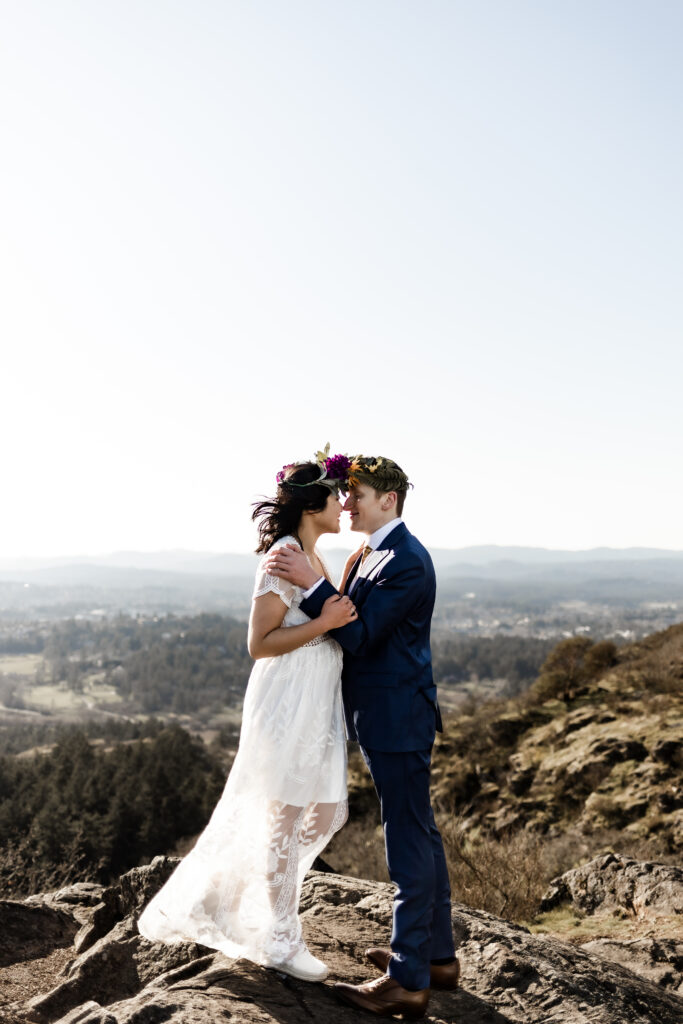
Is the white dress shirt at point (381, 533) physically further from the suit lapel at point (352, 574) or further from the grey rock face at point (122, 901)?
the grey rock face at point (122, 901)

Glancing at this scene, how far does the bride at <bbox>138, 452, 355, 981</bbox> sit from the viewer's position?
391 centimetres

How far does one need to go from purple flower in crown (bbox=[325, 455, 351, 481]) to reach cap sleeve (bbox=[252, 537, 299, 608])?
404 millimetres

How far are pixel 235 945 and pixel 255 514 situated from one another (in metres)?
2.22

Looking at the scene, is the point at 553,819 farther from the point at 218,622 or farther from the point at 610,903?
the point at 218,622

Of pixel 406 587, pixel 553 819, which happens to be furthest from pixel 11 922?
pixel 553 819

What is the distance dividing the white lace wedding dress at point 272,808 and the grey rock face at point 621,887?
4.37 meters

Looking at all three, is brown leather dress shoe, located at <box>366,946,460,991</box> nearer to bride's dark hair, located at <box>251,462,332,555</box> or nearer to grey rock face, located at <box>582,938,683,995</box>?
grey rock face, located at <box>582,938,683,995</box>

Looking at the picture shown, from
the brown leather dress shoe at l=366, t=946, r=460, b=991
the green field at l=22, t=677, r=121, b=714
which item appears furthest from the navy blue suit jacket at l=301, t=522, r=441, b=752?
the green field at l=22, t=677, r=121, b=714

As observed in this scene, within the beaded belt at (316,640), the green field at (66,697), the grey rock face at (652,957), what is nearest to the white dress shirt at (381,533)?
the beaded belt at (316,640)

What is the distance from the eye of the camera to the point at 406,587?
3.74 m

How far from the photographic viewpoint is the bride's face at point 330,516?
13.2 feet

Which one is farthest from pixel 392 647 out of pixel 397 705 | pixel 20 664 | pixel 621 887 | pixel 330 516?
pixel 20 664

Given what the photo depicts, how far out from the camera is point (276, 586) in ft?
12.7

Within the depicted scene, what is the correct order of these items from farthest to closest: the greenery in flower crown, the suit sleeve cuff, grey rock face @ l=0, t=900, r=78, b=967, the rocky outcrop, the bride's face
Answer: grey rock face @ l=0, t=900, r=78, b=967, the bride's face, the greenery in flower crown, the suit sleeve cuff, the rocky outcrop
